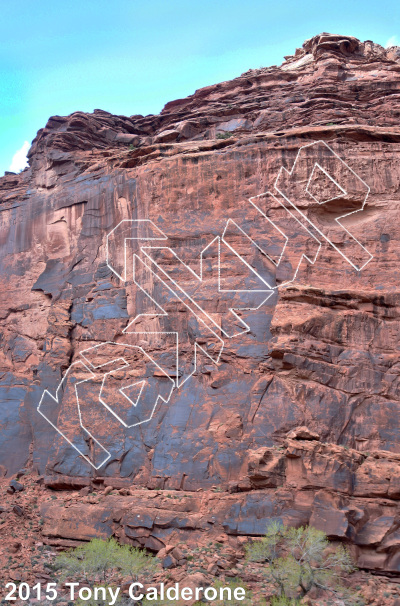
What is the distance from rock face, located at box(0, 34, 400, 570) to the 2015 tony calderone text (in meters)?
3.15

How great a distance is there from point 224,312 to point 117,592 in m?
9.34

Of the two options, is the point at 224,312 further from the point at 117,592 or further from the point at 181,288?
the point at 117,592

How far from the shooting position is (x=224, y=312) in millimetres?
21547

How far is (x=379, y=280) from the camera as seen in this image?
2128 cm

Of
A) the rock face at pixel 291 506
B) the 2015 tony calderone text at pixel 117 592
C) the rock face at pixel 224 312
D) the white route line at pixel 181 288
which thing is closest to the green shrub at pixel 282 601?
the 2015 tony calderone text at pixel 117 592

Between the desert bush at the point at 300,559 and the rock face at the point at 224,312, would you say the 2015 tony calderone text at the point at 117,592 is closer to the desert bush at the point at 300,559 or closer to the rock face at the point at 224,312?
the desert bush at the point at 300,559

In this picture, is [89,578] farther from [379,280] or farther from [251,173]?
[251,173]

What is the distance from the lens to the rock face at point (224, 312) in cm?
1922

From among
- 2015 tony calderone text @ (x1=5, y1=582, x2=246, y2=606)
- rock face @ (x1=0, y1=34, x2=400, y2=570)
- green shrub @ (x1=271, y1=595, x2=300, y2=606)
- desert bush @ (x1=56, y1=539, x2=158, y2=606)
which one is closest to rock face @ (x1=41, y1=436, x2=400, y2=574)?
rock face @ (x1=0, y1=34, x2=400, y2=570)

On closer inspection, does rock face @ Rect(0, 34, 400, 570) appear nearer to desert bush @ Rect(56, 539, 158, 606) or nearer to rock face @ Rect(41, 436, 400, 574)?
rock face @ Rect(41, 436, 400, 574)

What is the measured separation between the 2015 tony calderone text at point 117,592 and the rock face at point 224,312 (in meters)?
3.15

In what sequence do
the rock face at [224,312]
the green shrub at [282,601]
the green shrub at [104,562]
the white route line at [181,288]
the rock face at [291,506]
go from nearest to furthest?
1. the green shrub at [282,601]
2. the green shrub at [104,562]
3. the rock face at [291,506]
4. the rock face at [224,312]
5. the white route line at [181,288]

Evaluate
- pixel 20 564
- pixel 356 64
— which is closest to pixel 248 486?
pixel 20 564

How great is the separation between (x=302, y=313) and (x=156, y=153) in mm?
9501
